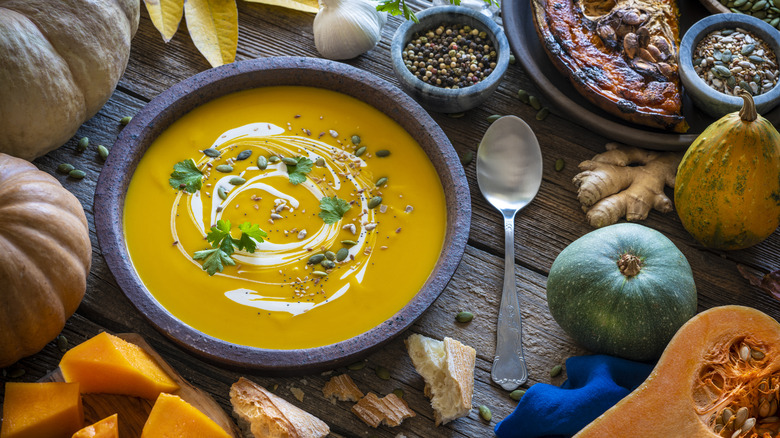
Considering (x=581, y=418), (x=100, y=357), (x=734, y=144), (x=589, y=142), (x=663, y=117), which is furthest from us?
(x=589, y=142)

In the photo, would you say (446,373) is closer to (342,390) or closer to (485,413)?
(485,413)

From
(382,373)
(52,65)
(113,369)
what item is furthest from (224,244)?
(52,65)

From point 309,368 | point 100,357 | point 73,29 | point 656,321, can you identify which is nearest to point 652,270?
point 656,321

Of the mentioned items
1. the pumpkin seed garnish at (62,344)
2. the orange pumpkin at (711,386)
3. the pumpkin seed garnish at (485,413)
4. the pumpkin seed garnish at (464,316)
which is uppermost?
the orange pumpkin at (711,386)

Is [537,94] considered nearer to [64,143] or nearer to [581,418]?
[581,418]

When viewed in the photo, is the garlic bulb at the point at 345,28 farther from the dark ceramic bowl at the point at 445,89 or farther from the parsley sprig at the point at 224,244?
the parsley sprig at the point at 224,244

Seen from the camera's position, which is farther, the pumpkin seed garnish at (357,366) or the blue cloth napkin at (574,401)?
the pumpkin seed garnish at (357,366)

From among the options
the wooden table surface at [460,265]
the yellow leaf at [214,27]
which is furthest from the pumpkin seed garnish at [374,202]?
the yellow leaf at [214,27]
